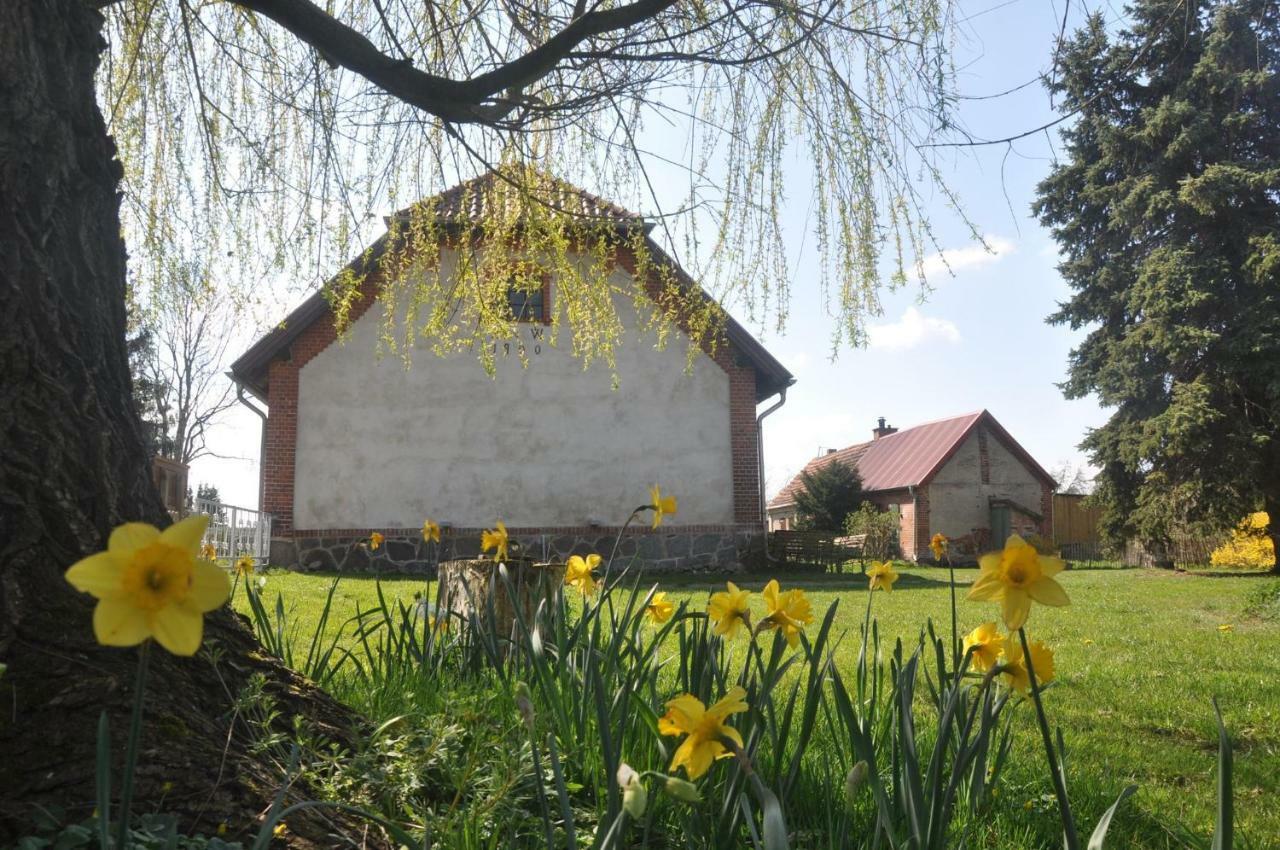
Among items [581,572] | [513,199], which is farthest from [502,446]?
[581,572]

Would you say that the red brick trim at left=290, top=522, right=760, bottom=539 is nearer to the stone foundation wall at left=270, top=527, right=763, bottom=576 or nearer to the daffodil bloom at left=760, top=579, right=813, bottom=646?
the stone foundation wall at left=270, top=527, right=763, bottom=576

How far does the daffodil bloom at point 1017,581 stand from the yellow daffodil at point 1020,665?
32 centimetres

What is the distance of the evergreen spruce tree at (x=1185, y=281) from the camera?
1507cm

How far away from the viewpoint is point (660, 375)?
13266mm

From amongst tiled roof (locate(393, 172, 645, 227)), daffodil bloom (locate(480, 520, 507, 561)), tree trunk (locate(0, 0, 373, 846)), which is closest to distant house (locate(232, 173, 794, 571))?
tiled roof (locate(393, 172, 645, 227))

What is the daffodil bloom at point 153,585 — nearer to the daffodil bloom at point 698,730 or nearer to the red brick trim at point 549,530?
the daffodil bloom at point 698,730

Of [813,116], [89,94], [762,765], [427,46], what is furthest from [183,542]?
[427,46]

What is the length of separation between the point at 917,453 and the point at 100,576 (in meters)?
27.1

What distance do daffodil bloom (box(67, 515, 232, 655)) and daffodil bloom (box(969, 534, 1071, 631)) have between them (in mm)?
703

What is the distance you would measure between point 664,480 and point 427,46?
33.5 feet

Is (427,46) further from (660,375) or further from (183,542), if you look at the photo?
(660,375)

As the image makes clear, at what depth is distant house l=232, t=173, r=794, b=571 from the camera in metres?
12.6

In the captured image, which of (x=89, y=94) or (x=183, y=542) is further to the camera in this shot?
(x=89, y=94)

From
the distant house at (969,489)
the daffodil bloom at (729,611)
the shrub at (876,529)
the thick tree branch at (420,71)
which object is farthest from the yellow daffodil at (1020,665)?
the distant house at (969,489)
